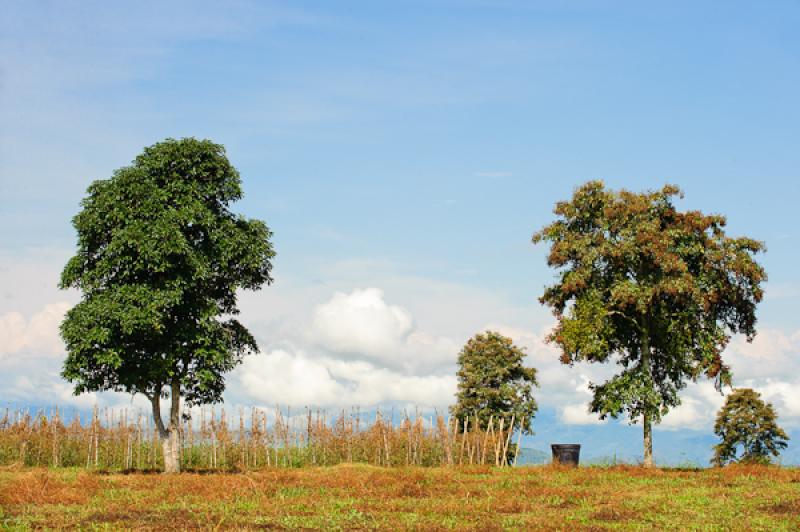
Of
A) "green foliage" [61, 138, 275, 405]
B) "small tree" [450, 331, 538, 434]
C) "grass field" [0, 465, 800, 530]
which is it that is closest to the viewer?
"grass field" [0, 465, 800, 530]

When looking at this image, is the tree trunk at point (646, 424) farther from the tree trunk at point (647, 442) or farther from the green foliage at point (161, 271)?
the green foliage at point (161, 271)

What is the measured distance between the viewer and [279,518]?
1841 centimetres

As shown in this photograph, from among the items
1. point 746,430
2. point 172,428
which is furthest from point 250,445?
point 746,430

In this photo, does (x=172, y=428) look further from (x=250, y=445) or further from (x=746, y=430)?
(x=746, y=430)

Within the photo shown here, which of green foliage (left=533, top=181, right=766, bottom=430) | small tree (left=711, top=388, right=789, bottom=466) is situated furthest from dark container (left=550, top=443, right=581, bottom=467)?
small tree (left=711, top=388, right=789, bottom=466)

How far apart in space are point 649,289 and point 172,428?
22.1 meters

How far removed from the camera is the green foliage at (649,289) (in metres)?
36.9

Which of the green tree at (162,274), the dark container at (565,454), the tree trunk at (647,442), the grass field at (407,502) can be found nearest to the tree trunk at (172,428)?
the green tree at (162,274)

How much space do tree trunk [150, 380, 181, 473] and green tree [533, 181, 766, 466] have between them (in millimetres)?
17550

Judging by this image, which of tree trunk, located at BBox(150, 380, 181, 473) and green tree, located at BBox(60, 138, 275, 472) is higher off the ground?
green tree, located at BBox(60, 138, 275, 472)

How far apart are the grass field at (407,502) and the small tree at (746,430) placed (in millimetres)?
29974

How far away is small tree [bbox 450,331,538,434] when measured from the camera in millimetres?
56031

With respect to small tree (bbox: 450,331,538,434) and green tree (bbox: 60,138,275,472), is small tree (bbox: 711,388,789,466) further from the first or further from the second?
green tree (bbox: 60,138,275,472)

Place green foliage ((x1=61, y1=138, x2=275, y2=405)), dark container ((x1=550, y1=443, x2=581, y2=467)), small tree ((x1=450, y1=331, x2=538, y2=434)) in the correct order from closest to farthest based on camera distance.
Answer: green foliage ((x1=61, y1=138, x2=275, y2=405)) < dark container ((x1=550, y1=443, x2=581, y2=467)) < small tree ((x1=450, y1=331, x2=538, y2=434))
